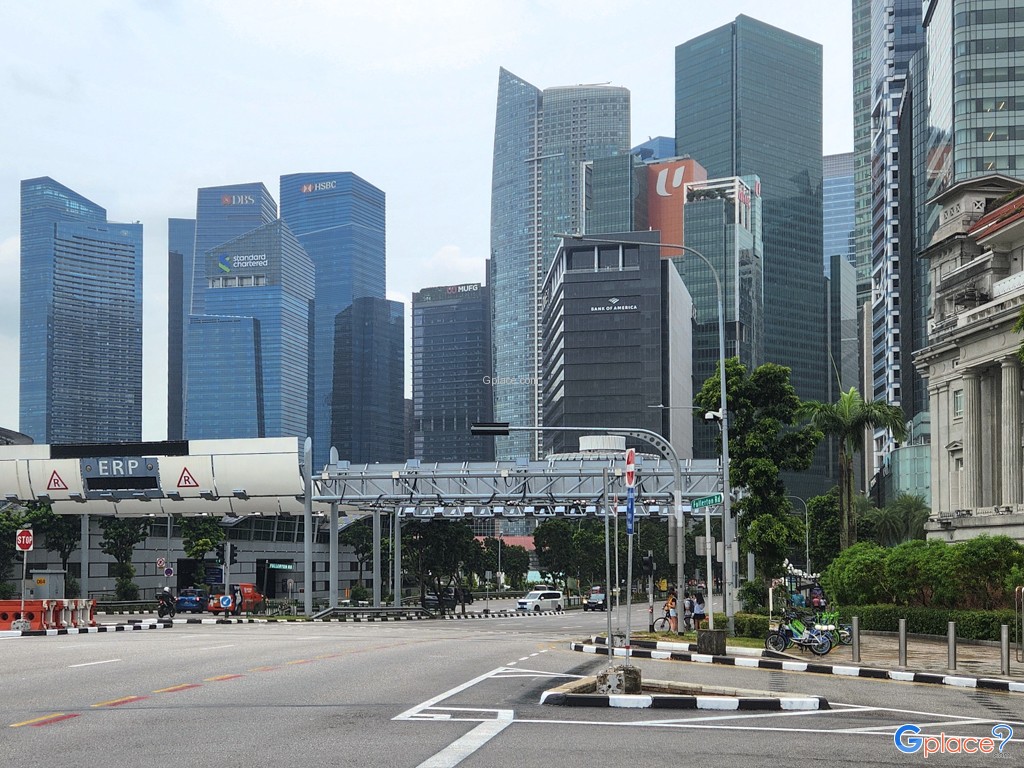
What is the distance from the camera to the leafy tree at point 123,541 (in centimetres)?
8669

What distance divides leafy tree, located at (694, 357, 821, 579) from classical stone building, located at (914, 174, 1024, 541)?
19.9m

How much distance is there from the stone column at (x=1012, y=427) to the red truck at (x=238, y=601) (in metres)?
44.8

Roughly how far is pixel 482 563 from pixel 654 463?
74.1m

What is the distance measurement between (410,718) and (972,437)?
214 feet

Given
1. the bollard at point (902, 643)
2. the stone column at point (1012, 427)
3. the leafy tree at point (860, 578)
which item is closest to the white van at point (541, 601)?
the stone column at point (1012, 427)

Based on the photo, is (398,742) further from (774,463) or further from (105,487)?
(105,487)

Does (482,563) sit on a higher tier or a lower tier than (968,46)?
lower

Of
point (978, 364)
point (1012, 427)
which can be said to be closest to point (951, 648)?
point (1012, 427)

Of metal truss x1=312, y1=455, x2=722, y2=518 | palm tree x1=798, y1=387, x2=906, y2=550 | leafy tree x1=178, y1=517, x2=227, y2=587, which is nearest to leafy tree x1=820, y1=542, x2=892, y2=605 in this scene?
metal truss x1=312, y1=455, x2=722, y2=518

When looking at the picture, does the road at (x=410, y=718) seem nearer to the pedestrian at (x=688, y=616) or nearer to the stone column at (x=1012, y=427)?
the pedestrian at (x=688, y=616)

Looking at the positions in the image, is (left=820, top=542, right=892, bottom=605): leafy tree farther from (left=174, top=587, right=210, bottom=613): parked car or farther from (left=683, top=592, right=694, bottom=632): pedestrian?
(left=174, top=587, right=210, bottom=613): parked car

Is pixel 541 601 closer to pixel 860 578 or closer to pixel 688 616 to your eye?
pixel 688 616

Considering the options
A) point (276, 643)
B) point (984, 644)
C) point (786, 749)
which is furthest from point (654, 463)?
point (786, 749)

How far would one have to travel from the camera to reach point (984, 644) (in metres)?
36.0
